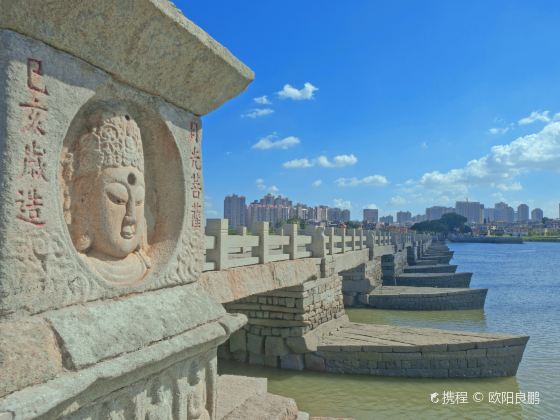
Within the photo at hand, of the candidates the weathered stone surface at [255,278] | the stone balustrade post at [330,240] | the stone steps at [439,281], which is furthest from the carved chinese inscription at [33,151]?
the stone steps at [439,281]

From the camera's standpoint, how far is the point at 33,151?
2.02 meters

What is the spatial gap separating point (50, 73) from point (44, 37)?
155 millimetres

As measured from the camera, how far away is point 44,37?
80.9 inches

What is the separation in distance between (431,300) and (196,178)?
16409 millimetres

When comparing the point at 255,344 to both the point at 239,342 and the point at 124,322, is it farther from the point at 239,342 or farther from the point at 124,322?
the point at 124,322

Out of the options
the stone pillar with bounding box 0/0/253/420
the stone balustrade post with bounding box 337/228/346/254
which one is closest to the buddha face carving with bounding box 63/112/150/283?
the stone pillar with bounding box 0/0/253/420

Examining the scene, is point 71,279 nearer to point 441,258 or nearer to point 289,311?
point 289,311

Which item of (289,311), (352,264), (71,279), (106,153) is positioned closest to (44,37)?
(106,153)

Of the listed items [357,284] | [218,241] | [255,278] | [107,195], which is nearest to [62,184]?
[107,195]

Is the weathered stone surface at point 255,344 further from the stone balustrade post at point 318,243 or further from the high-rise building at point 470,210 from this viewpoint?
the high-rise building at point 470,210

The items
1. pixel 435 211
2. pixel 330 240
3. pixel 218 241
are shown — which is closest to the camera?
pixel 218 241

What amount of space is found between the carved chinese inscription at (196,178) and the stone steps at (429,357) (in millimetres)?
7277

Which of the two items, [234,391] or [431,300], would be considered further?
[431,300]

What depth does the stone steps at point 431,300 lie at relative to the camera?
1789 centimetres
